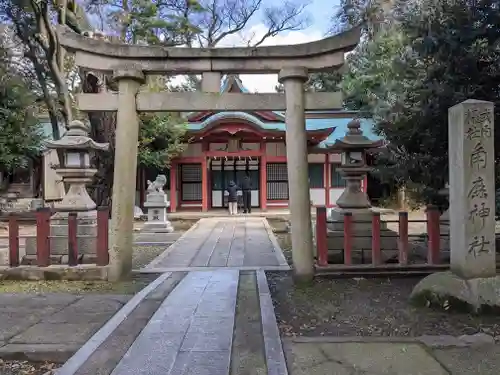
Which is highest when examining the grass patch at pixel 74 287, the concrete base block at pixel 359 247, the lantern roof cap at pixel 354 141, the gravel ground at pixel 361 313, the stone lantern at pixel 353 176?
the lantern roof cap at pixel 354 141

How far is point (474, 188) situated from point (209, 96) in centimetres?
350

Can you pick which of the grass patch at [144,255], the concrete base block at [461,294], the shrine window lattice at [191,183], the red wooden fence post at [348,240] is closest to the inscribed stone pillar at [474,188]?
the concrete base block at [461,294]

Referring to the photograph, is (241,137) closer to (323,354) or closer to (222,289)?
(222,289)

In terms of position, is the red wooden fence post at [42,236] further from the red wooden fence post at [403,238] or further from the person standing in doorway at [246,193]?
the person standing in doorway at [246,193]

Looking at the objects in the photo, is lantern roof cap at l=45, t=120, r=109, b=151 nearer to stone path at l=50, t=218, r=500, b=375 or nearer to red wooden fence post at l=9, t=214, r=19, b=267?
red wooden fence post at l=9, t=214, r=19, b=267

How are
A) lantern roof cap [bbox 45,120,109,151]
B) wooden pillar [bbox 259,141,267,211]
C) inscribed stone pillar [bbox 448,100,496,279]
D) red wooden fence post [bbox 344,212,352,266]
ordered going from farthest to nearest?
wooden pillar [bbox 259,141,267,211], lantern roof cap [bbox 45,120,109,151], red wooden fence post [bbox 344,212,352,266], inscribed stone pillar [bbox 448,100,496,279]

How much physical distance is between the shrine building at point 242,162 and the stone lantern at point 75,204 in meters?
9.18

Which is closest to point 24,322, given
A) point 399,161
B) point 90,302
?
point 90,302

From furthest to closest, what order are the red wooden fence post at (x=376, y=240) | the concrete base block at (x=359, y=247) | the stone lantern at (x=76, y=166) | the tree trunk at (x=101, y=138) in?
the tree trunk at (x=101, y=138), the stone lantern at (x=76, y=166), the concrete base block at (x=359, y=247), the red wooden fence post at (x=376, y=240)

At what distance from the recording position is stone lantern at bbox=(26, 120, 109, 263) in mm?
6684

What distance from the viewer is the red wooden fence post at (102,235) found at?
5777 millimetres

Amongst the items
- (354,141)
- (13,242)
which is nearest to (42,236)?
(13,242)

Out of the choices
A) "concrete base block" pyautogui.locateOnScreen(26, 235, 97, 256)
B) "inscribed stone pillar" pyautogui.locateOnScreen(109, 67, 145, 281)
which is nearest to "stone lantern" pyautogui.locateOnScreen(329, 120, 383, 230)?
"inscribed stone pillar" pyautogui.locateOnScreen(109, 67, 145, 281)

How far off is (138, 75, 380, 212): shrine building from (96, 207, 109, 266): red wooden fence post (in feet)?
36.9
